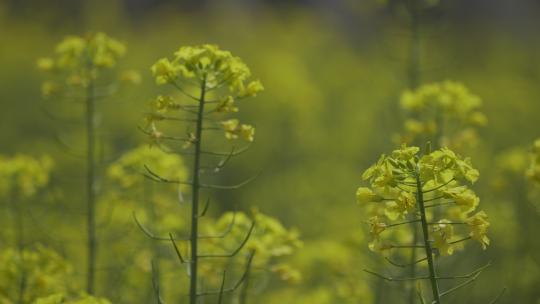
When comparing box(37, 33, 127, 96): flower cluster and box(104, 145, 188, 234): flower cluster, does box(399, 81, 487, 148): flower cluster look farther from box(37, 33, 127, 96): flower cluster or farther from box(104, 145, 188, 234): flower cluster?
box(37, 33, 127, 96): flower cluster

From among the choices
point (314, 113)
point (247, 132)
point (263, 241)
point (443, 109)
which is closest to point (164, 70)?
point (247, 132)

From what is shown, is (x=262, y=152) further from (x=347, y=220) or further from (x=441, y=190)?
(x=441, y=190)

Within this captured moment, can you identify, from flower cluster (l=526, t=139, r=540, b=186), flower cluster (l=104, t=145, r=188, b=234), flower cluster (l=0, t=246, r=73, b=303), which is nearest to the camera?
flower cluster (l=526, t=139, r=540, b=186)

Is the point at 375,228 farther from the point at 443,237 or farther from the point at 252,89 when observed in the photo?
the point at 252,89

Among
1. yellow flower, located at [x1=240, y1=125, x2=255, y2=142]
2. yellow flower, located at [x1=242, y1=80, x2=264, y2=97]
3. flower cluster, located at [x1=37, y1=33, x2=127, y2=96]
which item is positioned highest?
flower cluster, located at [x1=37, y1=33, x2=127, y2=96]

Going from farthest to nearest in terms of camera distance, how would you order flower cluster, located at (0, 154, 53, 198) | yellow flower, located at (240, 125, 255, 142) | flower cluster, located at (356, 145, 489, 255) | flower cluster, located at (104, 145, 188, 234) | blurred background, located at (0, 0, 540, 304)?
1. blurred background, located at (0, 0, 540, 304)
2. flower cluster, located at (104, 145, 188, 234)
3. flower cluster, located at (0, 154, 53, 198)
4. yellow flower, located at (240, 125, 255, 142)
5. flower cluster, located at (356, 145, 489, 255)

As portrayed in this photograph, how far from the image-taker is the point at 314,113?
34.8ft

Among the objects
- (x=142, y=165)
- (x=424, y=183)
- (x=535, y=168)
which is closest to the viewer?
(x=424, y=183)

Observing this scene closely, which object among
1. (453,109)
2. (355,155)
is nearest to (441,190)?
(453,109)

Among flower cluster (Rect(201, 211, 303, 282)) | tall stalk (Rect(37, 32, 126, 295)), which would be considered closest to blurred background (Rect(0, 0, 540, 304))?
tall stalk (Rect(37, 32, 126, 295))

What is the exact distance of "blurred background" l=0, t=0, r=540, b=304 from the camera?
5.70 metres

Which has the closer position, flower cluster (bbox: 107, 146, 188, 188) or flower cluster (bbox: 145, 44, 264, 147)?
flower cluster (bbox: 145, 44, 264, 147)

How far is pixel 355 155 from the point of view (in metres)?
10.2

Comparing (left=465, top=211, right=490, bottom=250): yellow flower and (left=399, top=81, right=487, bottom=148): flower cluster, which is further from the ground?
(left=399, top=81, right=487, bottom=148): flower cluster
